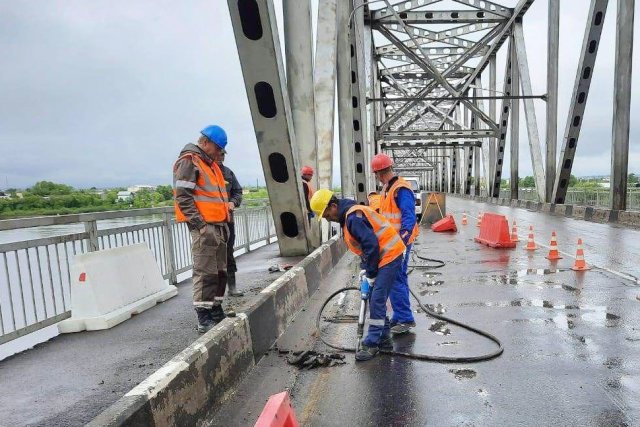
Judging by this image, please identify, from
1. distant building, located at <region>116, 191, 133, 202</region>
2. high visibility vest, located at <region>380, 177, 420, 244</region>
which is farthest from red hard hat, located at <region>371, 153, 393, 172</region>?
distant building, located at <region>116, 191, 133, 202</region>

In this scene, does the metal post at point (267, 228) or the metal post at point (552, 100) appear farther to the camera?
the metal post at point (552, 100)

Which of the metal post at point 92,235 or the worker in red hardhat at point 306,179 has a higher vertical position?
the worker in red hardhat at point 306,179

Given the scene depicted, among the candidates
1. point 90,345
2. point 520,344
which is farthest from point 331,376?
point 90,345

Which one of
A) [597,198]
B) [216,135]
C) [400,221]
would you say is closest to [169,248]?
[216,135]

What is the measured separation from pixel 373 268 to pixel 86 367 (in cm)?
267

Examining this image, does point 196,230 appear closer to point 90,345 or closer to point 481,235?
point 90,345

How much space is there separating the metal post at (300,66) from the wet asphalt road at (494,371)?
12.1ft

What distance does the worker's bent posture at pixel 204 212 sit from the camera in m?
4.59

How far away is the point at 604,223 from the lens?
16688 millimetres

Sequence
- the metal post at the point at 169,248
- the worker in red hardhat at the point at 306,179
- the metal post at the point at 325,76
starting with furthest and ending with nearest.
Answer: the metal post at the point at 325,76
the worker in red hardhat at the point at 306,179
the metal post at the point at 169,248

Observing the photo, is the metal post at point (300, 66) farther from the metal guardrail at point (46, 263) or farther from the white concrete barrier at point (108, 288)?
Answer: the white concrete barrier at point (108, 288)

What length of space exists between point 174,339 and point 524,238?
11022mm

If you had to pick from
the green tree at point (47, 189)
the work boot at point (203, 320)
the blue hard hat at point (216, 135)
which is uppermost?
the blue hard hat at point (216, 135)

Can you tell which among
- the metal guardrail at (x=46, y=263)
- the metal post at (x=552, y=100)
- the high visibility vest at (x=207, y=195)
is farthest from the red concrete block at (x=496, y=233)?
the metal post at (x=552, y=100)
